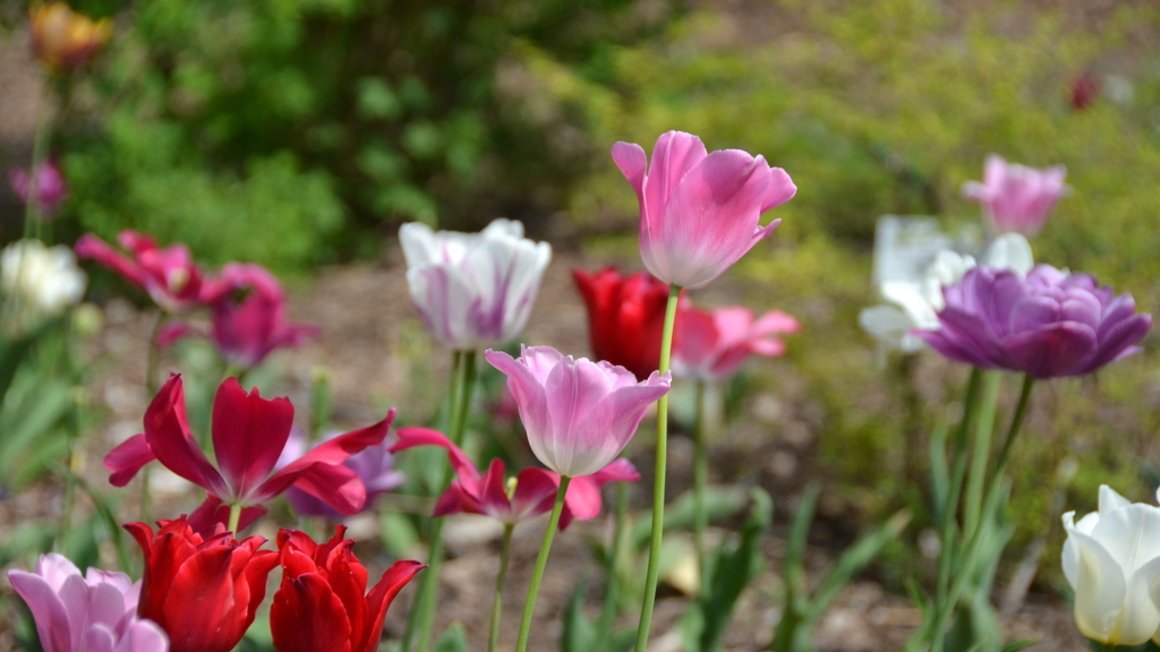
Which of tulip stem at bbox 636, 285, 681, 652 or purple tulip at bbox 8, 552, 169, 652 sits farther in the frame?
tulip stem at bbox 636, 285, 681, 652

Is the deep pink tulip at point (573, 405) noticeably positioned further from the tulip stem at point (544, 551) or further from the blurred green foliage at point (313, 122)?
the blurred green foliage at point (313, 122)

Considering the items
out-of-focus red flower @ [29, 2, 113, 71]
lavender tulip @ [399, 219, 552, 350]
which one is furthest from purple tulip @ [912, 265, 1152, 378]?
out-of-focus red flower @ [29, 2, 113, 71]

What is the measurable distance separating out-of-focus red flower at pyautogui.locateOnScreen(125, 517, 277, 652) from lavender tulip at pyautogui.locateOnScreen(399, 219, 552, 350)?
1.74 ft

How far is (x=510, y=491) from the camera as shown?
1.12 metres

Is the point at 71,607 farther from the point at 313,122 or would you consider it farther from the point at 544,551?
the point at 313,122

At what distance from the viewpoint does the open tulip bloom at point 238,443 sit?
2.92 ft

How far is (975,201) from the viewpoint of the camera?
301 centimetres

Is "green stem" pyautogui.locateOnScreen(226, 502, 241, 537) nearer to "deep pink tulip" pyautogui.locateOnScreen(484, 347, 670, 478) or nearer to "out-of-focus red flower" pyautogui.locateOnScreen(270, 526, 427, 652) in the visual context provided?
"out-of-focus red flower" pyautogui.locateOnScreen(270, 526, 427, 652)

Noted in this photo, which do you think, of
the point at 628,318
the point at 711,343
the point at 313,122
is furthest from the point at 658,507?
the point at 313,122

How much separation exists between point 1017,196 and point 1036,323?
1.28 m

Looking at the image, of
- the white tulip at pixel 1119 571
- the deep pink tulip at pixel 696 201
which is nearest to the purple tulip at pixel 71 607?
the deep pink tulip at pixel 696 201

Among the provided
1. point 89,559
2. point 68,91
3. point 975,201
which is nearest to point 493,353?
point 89,559

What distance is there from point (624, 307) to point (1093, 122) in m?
1.91

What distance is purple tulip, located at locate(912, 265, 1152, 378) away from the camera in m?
1.12
